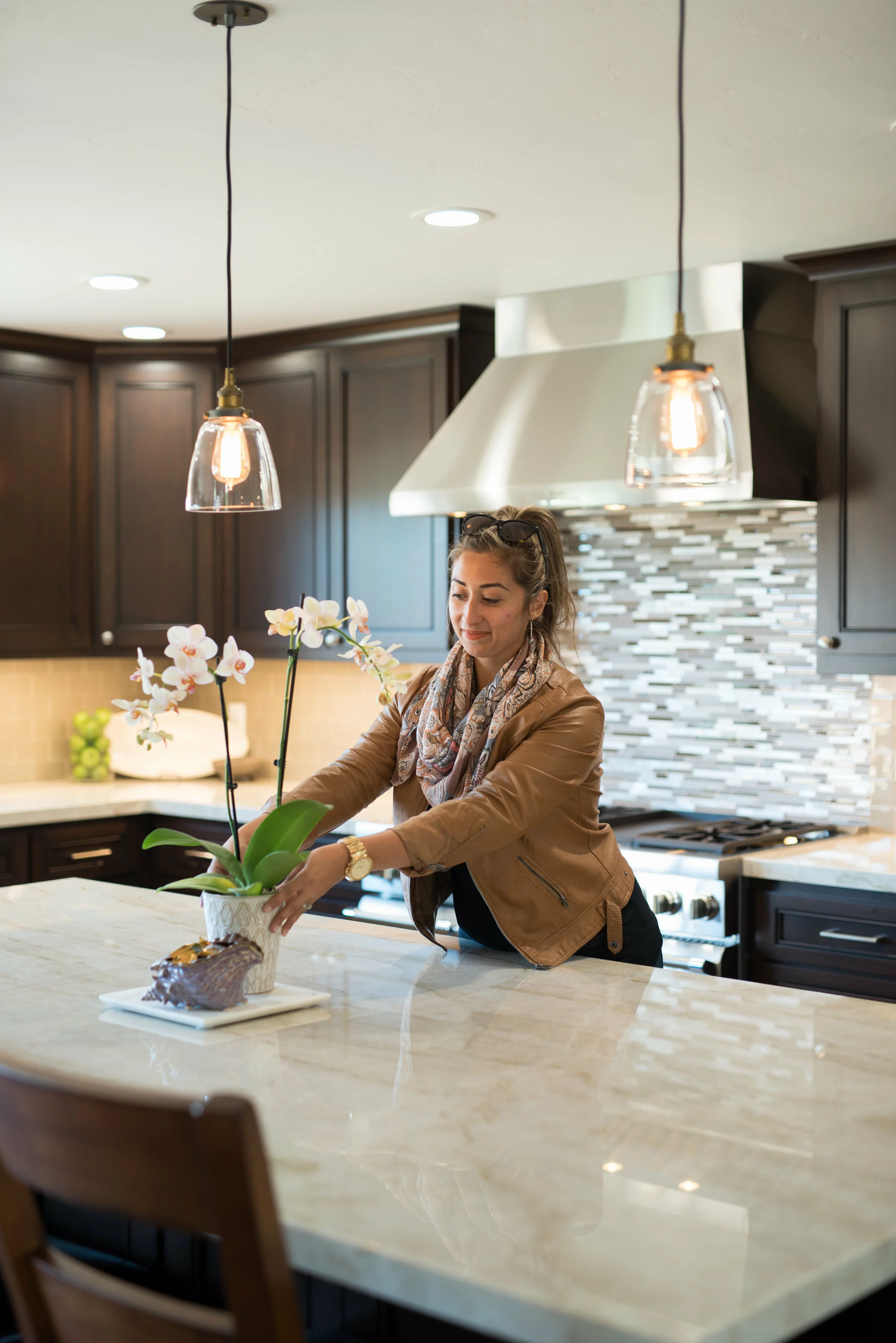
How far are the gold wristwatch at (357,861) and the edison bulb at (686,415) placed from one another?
0.69 m

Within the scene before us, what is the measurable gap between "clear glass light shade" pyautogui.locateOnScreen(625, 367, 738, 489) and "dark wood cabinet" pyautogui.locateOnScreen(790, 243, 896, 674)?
183 centimetres

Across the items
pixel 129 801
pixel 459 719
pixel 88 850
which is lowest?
pixel 88 850

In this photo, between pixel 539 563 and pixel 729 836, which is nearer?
pixel 539 563

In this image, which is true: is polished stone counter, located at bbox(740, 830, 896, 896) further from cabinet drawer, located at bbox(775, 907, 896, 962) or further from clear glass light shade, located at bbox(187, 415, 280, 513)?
clear glass light shade, located at bbox(187, 415, 280, 513)

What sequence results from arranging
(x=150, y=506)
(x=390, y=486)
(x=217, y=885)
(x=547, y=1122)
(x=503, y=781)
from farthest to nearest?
(x=150, y=506) → (x=390, y=486) → (x=503, y=781) → (x=217, y=885) → (x=547, y=1122)

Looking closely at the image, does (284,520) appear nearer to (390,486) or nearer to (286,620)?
(390,486)

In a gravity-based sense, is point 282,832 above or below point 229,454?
below

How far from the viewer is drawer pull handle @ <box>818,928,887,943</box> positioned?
10.3 feet

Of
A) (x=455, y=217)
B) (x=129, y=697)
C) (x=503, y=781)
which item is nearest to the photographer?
(x=503, y=781)

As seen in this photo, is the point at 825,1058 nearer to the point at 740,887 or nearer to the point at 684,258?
the point at 740,887

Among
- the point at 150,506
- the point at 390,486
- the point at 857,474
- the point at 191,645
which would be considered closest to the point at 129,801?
the point at 150,506

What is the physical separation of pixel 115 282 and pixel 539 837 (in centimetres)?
240

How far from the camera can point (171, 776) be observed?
4.88 metres

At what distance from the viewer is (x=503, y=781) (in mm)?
2076
